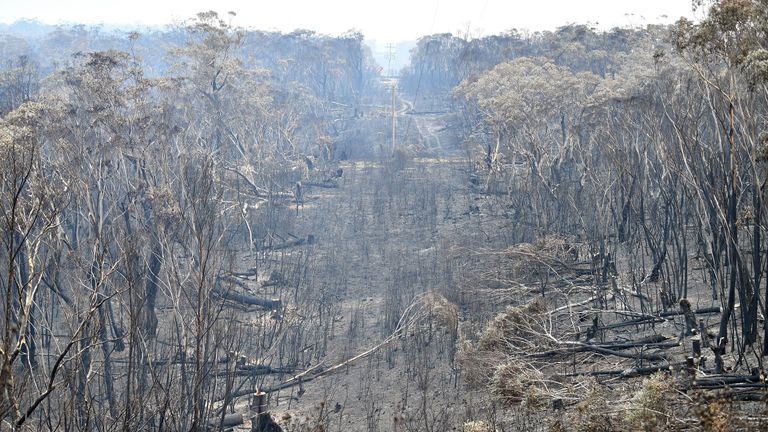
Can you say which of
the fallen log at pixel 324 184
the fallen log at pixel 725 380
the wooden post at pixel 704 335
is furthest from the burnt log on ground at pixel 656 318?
the fallen log at pixel 324 184

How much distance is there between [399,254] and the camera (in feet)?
93.6

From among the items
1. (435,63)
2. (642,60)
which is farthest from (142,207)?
(435,63)

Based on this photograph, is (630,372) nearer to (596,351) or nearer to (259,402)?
(596,351)

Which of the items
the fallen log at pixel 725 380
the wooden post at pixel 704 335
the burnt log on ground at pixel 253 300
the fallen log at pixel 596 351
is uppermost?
the fallen log at pixel 725 380

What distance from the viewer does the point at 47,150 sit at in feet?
81.6

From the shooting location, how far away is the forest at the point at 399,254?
36.5 feet

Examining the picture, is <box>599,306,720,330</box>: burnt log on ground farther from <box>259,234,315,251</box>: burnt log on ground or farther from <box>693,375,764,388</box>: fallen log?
<box>259,234,315,251</box>: burnt log on ground

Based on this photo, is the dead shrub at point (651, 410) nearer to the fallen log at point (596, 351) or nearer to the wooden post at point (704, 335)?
the fallen log at point (596, 351)

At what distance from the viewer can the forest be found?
36.5ft

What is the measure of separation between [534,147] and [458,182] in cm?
1078

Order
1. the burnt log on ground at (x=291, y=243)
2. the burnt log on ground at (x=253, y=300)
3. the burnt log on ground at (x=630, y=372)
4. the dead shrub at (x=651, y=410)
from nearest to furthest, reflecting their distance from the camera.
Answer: the dead shrub at (x=651, y=410)
the burnt log on ground at (x=630, y=372)
the burnt log on ground at (x=253, y=300)
the burnt log on ground at (x=291, y=243)

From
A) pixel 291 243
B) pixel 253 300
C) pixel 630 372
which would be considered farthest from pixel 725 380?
pixel 291 243

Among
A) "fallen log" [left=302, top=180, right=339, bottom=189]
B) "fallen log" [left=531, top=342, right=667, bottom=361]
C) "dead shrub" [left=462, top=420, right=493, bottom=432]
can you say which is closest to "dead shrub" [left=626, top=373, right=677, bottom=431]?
"dead shrub" [left=462, top=420, right=493, bottom=432]

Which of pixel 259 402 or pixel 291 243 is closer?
pixel 259 402
